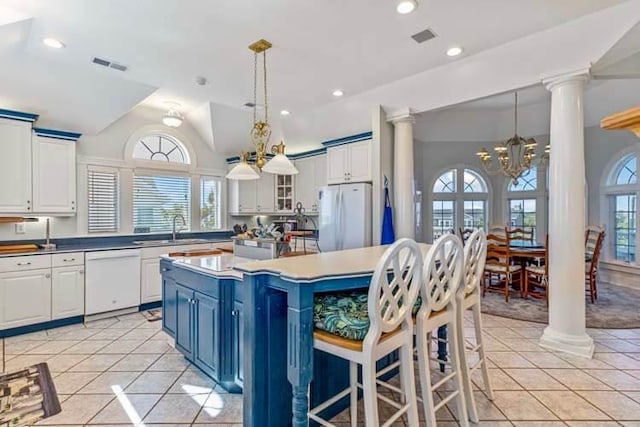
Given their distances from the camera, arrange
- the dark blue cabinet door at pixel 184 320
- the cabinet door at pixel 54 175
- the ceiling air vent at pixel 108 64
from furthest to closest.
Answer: the cabinet door at pixel 54 175, the ceiling air vent at pixel 108 64, the dark blue cabinet door at pixel 184 320

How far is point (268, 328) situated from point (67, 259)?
3.42 metres

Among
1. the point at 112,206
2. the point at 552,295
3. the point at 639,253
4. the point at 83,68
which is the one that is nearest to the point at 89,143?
the point at 112,206

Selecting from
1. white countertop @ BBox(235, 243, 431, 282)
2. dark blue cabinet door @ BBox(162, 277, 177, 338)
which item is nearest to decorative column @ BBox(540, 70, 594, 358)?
white countertop @ BBox(235, 243, 431, 282)

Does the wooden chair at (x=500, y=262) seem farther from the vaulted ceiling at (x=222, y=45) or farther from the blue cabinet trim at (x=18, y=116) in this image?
the blue cabinet trim at (x=18, y=116)

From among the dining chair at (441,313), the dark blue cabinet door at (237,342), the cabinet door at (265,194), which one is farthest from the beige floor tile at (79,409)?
the cabinet door at (265,194)

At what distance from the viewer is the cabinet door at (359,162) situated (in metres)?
4.73

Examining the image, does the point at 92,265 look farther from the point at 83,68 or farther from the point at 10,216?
the point at 83,68

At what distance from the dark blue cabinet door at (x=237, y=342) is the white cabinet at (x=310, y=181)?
12.3ft

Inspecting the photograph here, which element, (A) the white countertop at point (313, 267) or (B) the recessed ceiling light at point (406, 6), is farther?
(B) the recessed ceiling light at point (406, 6)

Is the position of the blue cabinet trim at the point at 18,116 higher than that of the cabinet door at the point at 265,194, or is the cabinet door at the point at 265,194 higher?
the blue cabinet trim at the point at 18,116

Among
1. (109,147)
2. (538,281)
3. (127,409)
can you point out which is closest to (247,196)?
(109,147)

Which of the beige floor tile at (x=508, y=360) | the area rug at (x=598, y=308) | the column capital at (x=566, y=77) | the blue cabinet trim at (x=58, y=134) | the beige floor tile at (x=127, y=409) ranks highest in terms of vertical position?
the column capital at (x=566, y=77)

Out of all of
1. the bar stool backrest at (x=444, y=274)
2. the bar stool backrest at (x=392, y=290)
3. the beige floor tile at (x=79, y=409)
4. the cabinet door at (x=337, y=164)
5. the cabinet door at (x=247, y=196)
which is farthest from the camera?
the cabinet door at (x=247, y=196)

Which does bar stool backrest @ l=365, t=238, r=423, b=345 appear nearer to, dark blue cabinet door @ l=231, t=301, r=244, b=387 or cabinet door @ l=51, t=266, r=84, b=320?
dark blue cabinet door @ l=231, t=301, r=244, b=387
